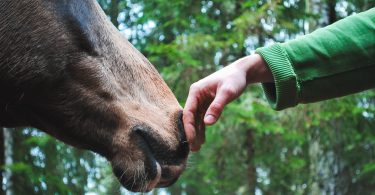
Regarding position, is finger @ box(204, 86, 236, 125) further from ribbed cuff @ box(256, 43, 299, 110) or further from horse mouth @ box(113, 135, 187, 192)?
horse mouth @ box(113, 135, 187, 192)

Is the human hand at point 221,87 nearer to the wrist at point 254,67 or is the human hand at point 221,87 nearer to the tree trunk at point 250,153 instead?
the wrist at point 254,67

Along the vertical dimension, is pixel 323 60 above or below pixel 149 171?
above

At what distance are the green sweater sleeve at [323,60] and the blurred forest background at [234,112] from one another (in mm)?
4142

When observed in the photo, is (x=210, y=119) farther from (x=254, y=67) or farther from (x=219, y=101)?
(x=254, y=67)

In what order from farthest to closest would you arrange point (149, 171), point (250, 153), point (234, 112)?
point (250, 153), point (234, 112), point (149, 171)

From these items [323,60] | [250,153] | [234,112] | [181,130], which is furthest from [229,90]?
[250,153]

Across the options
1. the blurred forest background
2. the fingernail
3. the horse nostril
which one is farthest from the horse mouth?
the blurred forest background

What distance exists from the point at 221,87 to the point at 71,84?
39.3 inches

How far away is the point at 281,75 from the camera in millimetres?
2098

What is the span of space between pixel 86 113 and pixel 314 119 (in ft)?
17.8

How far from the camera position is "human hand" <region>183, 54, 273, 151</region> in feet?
6.79

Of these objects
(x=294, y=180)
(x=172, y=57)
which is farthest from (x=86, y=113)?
(x=294, y=180)

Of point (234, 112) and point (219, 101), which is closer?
point (219, 101)

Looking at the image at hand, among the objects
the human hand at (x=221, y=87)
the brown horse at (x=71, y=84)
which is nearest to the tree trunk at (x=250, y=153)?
the brown horse at (x=71, y=84)
